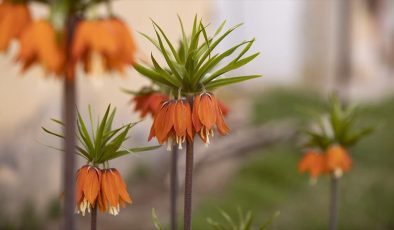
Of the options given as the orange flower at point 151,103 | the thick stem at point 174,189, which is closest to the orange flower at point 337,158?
the thick stem at point 174,189

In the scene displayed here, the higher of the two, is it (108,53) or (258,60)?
(258,60)

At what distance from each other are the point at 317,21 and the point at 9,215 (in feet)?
25.1

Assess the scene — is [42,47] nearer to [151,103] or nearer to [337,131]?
[151,103]

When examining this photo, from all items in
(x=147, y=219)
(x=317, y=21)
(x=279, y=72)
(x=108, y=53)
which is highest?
(x=317, y=21)

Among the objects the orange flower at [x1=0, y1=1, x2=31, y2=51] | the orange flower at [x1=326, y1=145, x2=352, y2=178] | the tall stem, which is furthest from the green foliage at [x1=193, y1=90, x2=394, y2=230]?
the orange flower at [x1=0, y1=1, x2=31, y2=51]

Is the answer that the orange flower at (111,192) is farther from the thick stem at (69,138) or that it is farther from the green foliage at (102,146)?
the thick stem at (69,138)

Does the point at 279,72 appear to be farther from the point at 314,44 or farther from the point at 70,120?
the point at 70,120

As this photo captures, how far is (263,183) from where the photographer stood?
4840 mm

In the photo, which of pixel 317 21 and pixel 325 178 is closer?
pixel 325 178

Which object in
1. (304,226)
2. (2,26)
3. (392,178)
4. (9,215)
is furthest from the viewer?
(392,178)

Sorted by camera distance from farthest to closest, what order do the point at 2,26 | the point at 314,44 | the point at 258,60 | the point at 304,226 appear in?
the point at 314,44
the point at 258,60
the point at 304,226
the point at 2,26

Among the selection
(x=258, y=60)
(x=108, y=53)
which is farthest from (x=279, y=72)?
(x=108, y=53)

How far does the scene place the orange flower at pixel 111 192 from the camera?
53.6 inches

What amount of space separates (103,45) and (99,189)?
1.08 feet
